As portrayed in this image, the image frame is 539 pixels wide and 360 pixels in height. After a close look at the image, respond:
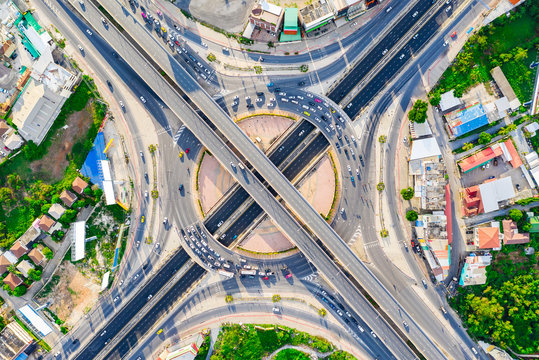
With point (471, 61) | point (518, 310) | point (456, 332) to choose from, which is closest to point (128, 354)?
point (456, 332)

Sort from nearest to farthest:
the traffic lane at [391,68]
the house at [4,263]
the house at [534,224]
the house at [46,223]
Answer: the house at [534,224], the traffic lane at [391,68], the house at [46,223], the house at [4,263]

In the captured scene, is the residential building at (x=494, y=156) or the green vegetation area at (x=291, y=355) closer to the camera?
the residential building at (x=494, y=156)

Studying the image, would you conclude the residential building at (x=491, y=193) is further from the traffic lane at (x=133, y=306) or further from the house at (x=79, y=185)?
the house at (x=79, y=185)

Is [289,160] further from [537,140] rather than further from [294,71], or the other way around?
[537,140]

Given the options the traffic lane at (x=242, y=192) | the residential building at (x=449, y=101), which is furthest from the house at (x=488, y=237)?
the traffic lane at (x=242, y=192)

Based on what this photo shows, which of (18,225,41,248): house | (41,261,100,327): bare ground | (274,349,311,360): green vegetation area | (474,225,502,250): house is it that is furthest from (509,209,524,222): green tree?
(18,225,41,248): house

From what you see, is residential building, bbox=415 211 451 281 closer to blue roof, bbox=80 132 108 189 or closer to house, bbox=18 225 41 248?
blue roof, bbox=80 132 108 189

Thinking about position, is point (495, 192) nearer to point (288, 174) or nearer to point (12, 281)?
point (288, 174)
